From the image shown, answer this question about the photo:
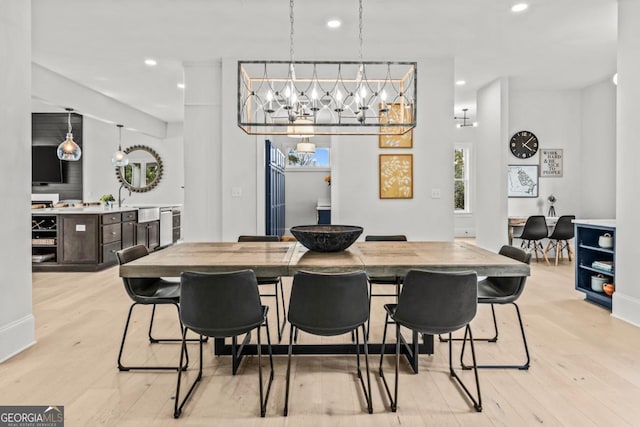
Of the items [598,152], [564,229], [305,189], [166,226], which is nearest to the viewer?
[564,229]

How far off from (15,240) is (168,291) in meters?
1.18

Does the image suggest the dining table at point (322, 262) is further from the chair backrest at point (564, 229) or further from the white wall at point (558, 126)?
the white wall at point (558, 126)

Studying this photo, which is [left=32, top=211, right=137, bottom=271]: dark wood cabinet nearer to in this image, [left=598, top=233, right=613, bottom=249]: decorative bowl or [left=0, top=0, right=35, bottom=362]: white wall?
[left=0, top=0, right=35, bottom=362]: white wall

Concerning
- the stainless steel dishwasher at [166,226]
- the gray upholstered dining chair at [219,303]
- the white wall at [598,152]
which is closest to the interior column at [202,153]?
the stainless steel dishwasher at [166,226]

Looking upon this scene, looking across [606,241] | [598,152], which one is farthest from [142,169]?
[598,152]

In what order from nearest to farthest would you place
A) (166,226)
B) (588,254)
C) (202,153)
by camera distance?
(588,254), (202,153), (166,226)

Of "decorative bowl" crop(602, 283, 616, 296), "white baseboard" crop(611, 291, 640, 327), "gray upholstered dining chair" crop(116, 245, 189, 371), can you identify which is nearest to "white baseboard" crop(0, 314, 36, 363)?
"gray upholstered dining chair" crop(116, 245, 189, 371)

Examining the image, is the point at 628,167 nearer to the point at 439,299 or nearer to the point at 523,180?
the point at 439,299

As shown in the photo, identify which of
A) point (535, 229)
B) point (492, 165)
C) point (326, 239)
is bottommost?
point (535, 229)

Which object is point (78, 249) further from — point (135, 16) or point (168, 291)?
point (168, 291)

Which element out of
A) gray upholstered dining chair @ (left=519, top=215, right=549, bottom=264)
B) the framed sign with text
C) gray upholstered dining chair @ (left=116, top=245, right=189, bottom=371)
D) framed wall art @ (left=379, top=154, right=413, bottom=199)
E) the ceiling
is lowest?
gray upholstered dining chair @ (left=116, top=245, right=189, bottom=371)

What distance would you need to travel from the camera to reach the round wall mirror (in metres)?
9.07

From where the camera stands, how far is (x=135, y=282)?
2.51 metres

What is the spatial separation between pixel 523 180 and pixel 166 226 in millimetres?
6736
